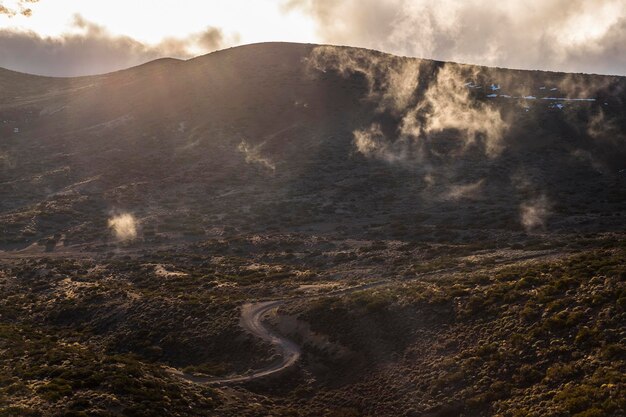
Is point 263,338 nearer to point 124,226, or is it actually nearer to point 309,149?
point 124,226

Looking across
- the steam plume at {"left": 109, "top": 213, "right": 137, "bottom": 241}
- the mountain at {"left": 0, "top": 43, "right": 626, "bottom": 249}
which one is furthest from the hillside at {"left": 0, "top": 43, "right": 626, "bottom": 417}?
the mountain at {"left": 0, "top": 43, "right": 626, "bottom": 249}

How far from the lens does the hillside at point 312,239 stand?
28.8 metres

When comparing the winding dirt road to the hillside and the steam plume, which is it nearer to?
the hillside

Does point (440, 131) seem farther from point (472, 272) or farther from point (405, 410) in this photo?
point (405, 410)

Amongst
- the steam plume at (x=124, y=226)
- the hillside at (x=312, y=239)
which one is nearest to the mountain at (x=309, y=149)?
the hillside at (x=312, y=239)

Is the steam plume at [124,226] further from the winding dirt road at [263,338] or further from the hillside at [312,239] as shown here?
the winding dirt road at [263,338]

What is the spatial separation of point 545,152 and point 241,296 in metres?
77.6

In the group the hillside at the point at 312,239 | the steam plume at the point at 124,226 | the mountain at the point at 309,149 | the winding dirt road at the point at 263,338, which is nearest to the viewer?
the hillside at the point at 312,239

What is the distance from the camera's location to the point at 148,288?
53.6 metres

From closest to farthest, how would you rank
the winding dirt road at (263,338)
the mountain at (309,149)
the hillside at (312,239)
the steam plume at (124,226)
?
the hillside at (312,239), the winding dirt road at (263,338), the steam plume at (124,226), the mountain at (309,149)

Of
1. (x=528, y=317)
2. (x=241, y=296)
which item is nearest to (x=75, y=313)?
(x=241, y=296)

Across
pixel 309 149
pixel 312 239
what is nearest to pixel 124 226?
pixel 312 239

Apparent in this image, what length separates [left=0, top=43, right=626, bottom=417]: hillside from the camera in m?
28.8

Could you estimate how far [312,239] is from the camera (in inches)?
2835
